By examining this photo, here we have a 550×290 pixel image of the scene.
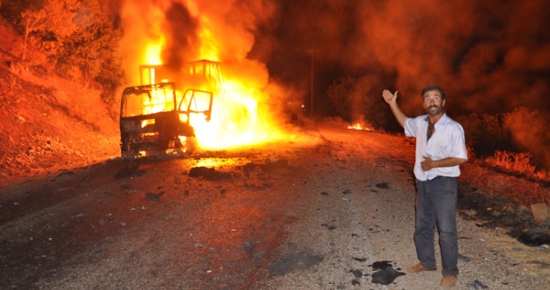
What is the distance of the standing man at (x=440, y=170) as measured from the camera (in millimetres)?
3758

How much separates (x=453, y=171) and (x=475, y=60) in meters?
15.9

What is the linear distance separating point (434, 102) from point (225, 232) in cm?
322

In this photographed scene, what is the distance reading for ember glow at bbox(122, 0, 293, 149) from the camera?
708 inches

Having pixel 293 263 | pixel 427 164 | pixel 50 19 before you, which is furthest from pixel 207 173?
pixel 50 19

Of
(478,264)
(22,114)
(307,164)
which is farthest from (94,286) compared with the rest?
(22,114)

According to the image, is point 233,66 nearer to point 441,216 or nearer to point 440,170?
point 440,170

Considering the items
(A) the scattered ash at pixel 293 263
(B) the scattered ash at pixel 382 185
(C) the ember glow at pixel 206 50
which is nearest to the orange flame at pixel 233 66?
(C) the ember glow at pixel 206 50

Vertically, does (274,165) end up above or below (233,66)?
below

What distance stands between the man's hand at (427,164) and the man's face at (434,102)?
16.4 inches

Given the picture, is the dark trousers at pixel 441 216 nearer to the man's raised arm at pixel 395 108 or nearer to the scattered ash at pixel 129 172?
the man's raised arm at pixel 395 108

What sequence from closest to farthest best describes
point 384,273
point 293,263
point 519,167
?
point 384,273, point 293,263, point 519,167

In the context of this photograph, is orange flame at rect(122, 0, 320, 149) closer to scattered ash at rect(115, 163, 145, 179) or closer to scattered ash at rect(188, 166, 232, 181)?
scattered ash at rect(115, 163, 145, 179)

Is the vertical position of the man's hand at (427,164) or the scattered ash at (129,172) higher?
the man's hand at (427,164)

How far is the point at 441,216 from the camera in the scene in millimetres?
3814
